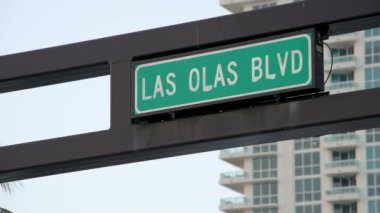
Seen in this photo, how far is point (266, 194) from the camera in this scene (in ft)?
337

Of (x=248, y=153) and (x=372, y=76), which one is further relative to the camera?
(x=248, y=153)

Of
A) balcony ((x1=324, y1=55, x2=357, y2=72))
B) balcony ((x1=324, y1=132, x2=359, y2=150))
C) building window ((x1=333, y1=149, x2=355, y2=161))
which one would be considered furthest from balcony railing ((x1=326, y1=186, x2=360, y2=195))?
balcony ((x1=324, y1=55, x2=357, y2=72))

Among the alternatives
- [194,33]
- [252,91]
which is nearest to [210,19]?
[194,33]

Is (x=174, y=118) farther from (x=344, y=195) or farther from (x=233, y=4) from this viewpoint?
(x=233, y=4)

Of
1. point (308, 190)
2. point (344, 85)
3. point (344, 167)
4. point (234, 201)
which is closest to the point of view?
point (344, 167)

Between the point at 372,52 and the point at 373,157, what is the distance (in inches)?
372

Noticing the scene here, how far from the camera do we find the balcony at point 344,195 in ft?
318

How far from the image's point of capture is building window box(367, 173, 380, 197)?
9762cm

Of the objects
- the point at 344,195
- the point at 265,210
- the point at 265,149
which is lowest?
the point at 265,210

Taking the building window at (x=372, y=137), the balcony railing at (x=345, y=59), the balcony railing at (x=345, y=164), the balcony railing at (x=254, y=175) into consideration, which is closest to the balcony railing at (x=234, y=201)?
the balcony railing at (x=254, y=175)

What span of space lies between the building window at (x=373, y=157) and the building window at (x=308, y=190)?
14.4 ft

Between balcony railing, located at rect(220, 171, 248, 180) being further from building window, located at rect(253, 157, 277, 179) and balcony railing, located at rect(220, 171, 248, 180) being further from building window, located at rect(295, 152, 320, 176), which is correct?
building window, located at rect(295, 152, 320, 176)

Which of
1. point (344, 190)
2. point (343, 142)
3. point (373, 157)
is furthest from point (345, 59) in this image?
point (344, 190)

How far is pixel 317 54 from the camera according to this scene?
933cm
